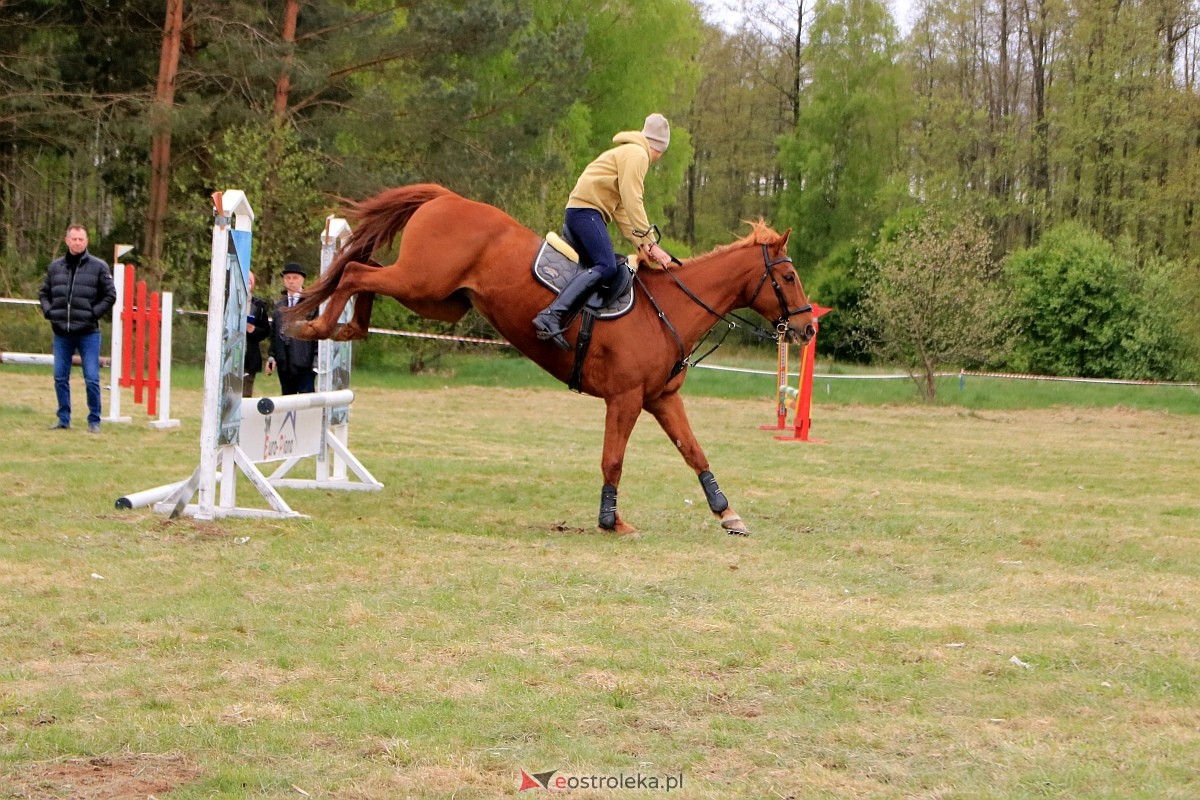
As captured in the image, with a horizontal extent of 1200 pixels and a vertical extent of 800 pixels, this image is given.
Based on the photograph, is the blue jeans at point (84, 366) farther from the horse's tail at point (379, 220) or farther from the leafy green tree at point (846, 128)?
the leafy green tree at point (846, 128)

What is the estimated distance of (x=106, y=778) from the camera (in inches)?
142

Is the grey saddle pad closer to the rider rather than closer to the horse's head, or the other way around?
the rider

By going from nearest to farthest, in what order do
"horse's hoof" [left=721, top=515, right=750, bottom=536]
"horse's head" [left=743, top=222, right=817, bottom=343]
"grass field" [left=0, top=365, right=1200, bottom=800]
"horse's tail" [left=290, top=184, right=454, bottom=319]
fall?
"grass field" [left=0, top=365, right=1200, bottom=800], "horse's tail" [left=290, top=184, right=454, bottom=319], "horse's hoof" [left=721, top=515, right=750, bottom=536], "horse's head" [left=743, top=222, right=817, bottom=343]

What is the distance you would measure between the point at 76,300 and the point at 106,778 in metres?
9.95

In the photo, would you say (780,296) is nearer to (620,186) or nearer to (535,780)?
(620,186)

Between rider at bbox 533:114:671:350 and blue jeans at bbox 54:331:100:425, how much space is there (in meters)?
6.66

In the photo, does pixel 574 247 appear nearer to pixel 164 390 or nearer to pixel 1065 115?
pixel 164 390

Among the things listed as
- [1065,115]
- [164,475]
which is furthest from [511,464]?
[1065,115]

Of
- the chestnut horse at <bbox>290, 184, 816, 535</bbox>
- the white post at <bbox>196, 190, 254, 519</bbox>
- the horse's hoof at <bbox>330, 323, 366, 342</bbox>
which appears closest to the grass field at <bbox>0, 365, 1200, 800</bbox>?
the white post at <bbox>196, 190, 254, 519</bbox>

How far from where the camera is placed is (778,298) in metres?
8.80

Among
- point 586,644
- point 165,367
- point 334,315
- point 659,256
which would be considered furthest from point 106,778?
point 165,367

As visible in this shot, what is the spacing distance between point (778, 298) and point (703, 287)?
0.54 m

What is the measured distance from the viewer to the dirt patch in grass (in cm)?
348

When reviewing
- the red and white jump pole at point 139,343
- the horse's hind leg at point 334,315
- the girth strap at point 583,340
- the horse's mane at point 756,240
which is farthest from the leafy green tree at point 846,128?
the horse's hind leg at point 334,315
